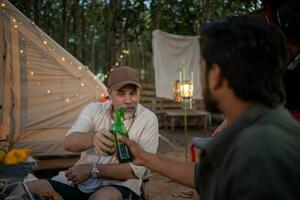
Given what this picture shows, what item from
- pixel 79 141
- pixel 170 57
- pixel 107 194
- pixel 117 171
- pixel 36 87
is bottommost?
pixel 107 194

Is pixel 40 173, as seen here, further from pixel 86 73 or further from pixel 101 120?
pixel 101 120

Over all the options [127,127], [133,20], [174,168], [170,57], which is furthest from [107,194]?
[133,20]

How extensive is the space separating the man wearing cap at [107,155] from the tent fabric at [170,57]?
9100mm

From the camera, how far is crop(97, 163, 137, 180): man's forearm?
8.86 ft

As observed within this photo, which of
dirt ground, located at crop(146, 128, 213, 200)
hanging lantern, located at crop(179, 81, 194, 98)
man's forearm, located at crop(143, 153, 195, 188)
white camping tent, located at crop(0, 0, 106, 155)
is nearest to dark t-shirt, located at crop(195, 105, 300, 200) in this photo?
man's forearm, located at crop(143, 153, 195, 188)

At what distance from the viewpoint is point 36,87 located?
5938mm

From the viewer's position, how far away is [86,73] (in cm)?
608

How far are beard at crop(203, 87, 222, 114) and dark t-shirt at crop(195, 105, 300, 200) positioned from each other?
160 mm

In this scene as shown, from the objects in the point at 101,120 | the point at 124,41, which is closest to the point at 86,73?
the point at 101,120

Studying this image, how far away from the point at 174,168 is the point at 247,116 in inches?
32.5

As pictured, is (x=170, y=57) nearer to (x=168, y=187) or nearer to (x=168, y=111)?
(x=168, y=111)

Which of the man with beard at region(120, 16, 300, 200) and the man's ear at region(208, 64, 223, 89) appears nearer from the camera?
the man with beard at region(120, 16, 300, 200)

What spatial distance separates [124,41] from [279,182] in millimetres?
13707

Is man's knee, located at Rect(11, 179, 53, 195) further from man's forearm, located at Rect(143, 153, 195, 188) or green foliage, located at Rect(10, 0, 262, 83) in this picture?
green foliage, located at Rect(10, 0, 262, 83)
